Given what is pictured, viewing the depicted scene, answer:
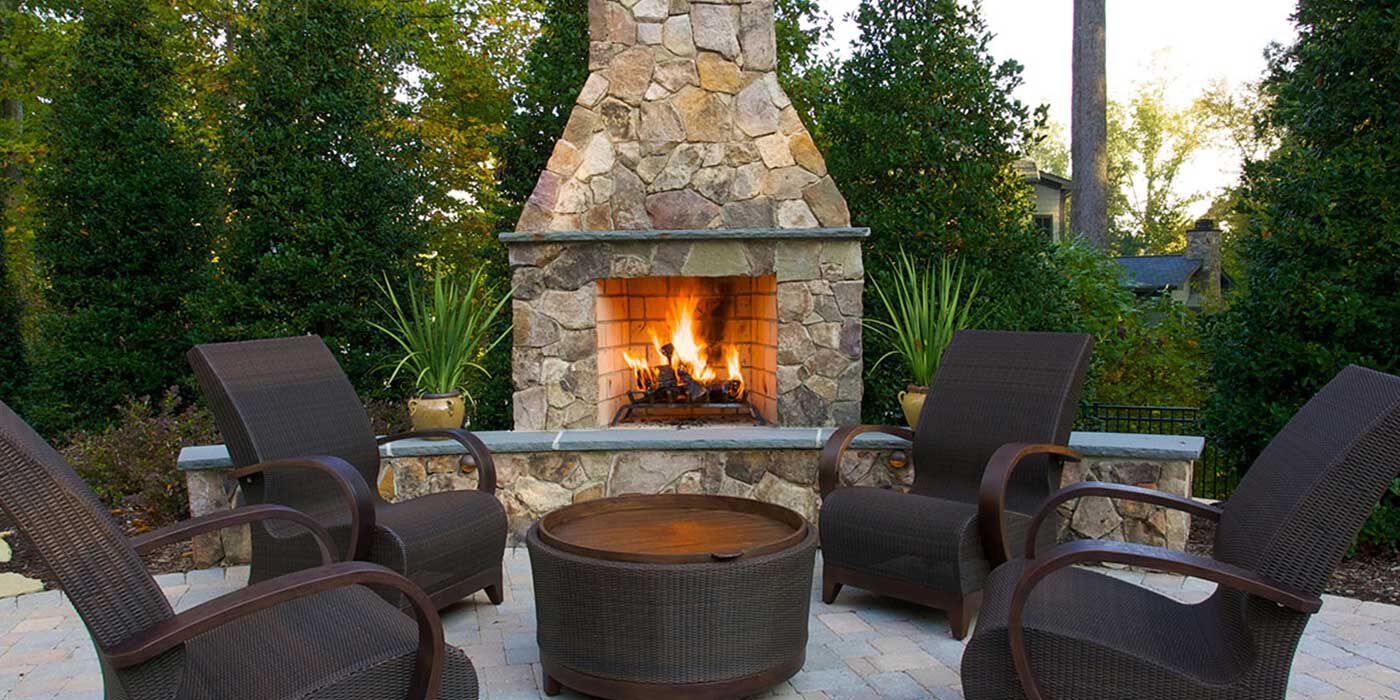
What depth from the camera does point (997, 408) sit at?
3822 millimetres

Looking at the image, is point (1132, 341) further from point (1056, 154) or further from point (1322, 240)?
point (1056, 154)

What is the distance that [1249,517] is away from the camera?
2.29 m

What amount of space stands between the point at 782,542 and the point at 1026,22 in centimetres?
1523

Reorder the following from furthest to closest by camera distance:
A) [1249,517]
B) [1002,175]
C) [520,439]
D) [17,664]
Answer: [1002,175] → [520,439] → [17,664] → [1249,517]

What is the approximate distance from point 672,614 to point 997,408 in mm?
1816

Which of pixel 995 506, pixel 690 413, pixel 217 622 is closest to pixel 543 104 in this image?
pixel 690 413

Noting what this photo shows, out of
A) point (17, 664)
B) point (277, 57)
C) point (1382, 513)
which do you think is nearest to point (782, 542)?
point (17, 664)

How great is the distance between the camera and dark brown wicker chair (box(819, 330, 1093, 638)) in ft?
10.8

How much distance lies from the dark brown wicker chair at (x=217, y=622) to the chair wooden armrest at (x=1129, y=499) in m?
1.76

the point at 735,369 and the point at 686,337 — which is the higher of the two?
the point at 686,337

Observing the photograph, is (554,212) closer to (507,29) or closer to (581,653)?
(581,653)

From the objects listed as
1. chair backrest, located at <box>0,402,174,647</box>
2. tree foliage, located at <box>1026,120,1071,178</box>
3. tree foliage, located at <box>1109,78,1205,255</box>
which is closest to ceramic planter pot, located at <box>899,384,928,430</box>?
chair backrest, located at <box>0,402,174,647</box>

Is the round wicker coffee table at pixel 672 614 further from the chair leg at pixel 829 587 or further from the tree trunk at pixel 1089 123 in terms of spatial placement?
the tree trunk at pixel 1089 123

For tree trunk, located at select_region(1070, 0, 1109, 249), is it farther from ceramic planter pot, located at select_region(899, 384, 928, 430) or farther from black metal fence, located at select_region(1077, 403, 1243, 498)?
ceramic planter pot, located at select_region(899, 384, 928, 430)
